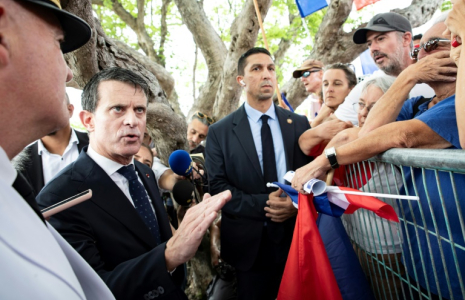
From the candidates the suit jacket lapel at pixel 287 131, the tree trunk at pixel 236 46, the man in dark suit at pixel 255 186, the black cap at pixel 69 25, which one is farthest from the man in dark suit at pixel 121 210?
the tree trunk at pixel 236 46

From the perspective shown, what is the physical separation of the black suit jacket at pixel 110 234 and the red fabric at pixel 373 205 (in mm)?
1060

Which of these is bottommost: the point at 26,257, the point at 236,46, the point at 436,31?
the point at 26,257

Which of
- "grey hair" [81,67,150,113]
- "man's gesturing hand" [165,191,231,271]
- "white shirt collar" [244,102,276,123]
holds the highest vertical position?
"grey hair" [81,67,150,113]

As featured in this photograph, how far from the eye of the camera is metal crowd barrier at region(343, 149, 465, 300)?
1.22 m

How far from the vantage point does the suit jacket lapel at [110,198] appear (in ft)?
5.50

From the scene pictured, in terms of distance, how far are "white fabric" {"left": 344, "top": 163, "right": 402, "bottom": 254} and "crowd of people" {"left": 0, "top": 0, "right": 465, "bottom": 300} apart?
13 millimetres

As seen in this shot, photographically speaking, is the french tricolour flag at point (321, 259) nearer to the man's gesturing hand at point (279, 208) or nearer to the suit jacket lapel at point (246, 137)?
the man's gesturing hand at point (279, 208)

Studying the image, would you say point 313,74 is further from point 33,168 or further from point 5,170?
point 5,170

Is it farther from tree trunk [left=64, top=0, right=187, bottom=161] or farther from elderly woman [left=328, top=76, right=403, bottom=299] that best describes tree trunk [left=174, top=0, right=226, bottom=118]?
elderly woman [left=328, top=76, right=403, bottom=299]

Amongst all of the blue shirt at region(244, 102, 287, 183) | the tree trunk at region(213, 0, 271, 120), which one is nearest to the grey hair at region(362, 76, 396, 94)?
the blue shirt at region(244, 102, 287, 183)

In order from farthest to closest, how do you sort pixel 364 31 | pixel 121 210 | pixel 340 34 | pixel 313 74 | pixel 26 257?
pixel 340 34
pixel 313 74
pixel 364 31
pixel 121 210
pixel 26 257

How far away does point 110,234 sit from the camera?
1.62m

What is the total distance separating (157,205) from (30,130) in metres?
1.36

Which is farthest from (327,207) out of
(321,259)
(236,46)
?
(236,46)
